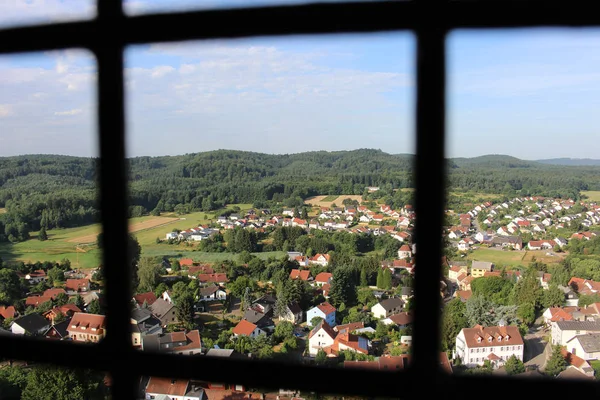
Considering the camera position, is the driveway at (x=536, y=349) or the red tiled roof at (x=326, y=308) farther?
the red tiled roof at (x=326, y=308)

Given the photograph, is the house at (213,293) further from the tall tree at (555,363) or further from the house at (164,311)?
the tall tree at (555,363)

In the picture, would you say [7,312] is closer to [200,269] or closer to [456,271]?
[200,269]

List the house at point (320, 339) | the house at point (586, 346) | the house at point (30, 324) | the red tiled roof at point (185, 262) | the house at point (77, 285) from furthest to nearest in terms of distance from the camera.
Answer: the red tiled roof at point (185, 262) < the house at point (320, 339) < the house at point (77, 285) < the house at point (586, 346) < the house at point (30, 324)

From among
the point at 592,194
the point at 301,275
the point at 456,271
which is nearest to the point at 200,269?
the point at 301,275

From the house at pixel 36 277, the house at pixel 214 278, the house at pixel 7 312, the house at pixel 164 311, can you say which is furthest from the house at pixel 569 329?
the house at pixel 36 277

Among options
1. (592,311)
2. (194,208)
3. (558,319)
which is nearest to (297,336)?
(558,319)

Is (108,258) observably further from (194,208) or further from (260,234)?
(260,234)
